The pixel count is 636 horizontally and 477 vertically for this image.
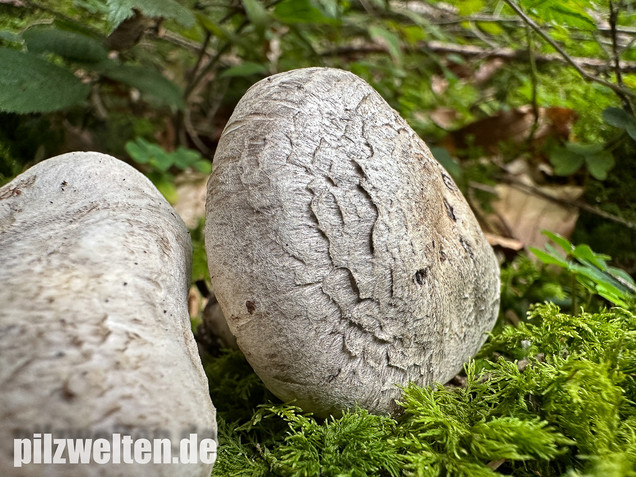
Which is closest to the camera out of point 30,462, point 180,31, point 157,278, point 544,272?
point 30,462

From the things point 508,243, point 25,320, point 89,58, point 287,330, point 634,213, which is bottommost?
point 508,243

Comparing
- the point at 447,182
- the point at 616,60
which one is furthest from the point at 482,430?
the point at 616,60

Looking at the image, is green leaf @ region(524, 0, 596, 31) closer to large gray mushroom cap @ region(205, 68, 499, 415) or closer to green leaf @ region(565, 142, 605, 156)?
green leaf @ region(565, 142, 605, 156)

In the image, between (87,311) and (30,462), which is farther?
(87,311)

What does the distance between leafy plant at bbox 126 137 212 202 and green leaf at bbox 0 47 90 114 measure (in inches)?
18.1

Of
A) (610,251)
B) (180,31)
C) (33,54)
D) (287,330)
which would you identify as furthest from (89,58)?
(610,251)

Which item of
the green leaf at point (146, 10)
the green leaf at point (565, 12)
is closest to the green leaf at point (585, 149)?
the green leaf at point (565, 12)

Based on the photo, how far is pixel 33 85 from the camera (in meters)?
2.04

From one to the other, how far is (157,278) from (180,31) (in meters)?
2.46

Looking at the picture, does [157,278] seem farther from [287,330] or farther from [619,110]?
[619,110]

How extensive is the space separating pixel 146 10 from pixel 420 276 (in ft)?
4.52

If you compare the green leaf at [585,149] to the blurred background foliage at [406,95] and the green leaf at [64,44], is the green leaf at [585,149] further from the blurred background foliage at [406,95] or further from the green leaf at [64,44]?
the green leaf at [64,44]

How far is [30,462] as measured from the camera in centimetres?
96

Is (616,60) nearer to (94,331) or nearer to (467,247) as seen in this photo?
(467,247)
